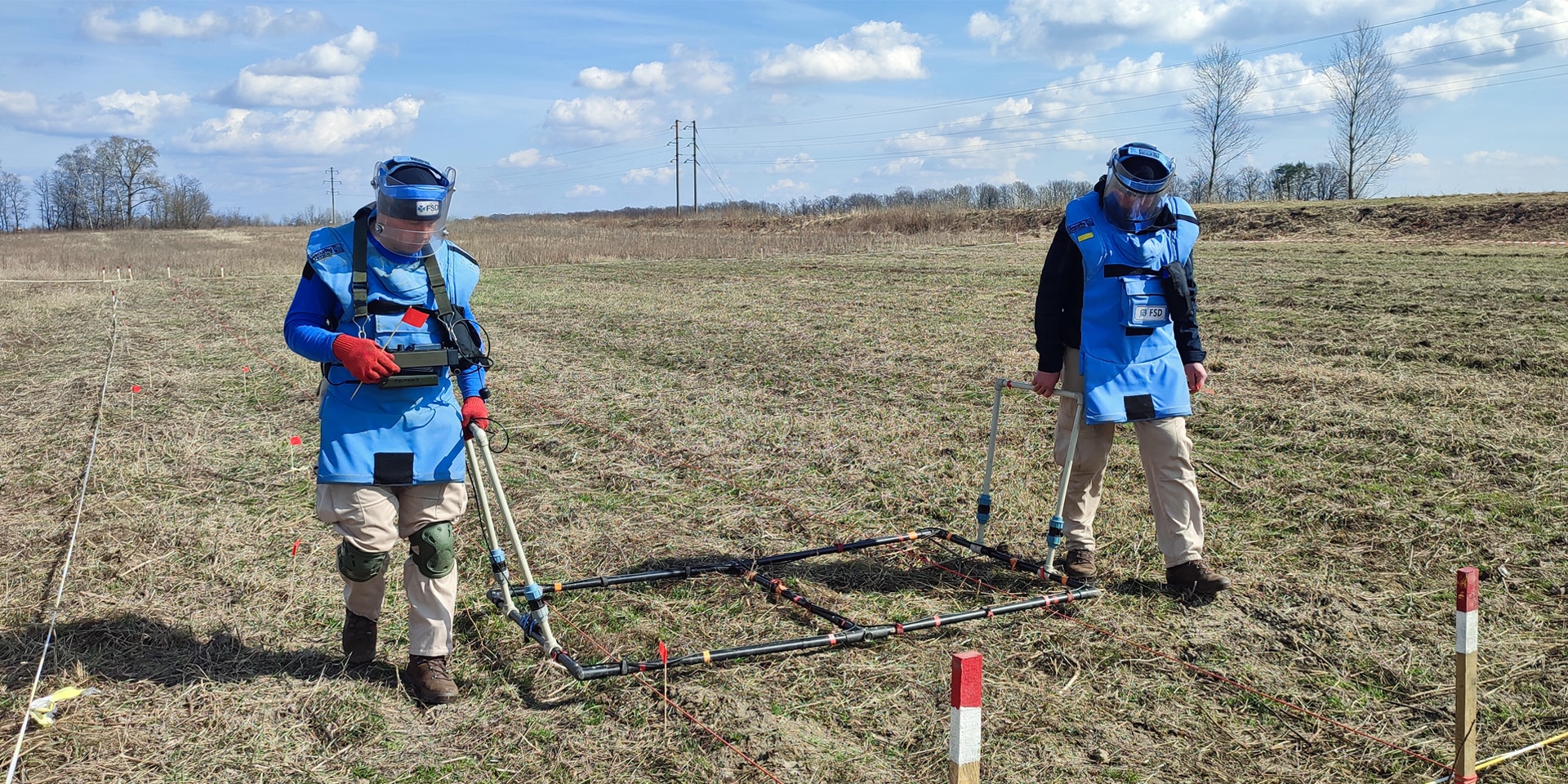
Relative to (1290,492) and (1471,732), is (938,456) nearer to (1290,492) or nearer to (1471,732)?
(1290,492)

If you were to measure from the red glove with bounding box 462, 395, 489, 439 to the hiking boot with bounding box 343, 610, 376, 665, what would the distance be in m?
0.97

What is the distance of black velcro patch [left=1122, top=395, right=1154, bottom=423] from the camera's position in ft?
16.8

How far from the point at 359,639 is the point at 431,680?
475 millimetres

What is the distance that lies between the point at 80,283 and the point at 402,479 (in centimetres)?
2994

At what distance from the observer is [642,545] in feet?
20.1

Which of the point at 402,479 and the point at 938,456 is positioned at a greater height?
the point at 402,479

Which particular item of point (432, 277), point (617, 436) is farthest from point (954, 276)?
point (432, 277)

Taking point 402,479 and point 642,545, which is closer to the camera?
point 402,479

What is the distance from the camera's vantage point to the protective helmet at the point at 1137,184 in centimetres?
500

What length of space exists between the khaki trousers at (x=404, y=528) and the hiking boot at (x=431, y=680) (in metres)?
0.04


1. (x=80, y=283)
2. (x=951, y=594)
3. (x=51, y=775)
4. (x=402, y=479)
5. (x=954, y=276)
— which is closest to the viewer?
(x=51, y=775)

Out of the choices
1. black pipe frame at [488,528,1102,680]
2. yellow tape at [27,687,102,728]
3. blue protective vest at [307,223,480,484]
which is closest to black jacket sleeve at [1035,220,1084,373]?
black pipe frame at [488,528,1102,680]

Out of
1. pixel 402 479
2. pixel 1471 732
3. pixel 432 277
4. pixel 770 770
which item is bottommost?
pixel 770 770

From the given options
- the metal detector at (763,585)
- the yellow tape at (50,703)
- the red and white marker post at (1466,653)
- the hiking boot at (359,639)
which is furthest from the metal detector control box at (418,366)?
the red and white marker post at (1466,653)
